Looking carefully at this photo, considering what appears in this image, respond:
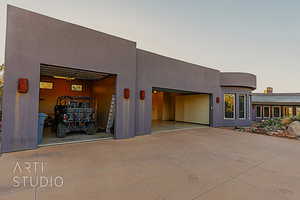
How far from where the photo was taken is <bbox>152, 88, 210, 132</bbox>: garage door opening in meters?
11.2

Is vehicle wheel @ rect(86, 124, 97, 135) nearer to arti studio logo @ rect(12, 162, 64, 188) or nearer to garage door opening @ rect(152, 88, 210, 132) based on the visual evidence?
arti studio logo @ rect(12, 162, 64, 188)

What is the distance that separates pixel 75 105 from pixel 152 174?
507cm

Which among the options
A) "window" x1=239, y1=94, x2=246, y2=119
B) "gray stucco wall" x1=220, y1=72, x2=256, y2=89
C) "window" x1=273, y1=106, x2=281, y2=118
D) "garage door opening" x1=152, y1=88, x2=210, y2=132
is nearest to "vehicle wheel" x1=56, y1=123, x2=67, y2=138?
"garage door opening" x1=152, y1=88, x2=210, y2=132

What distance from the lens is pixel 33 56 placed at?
454 centimetres

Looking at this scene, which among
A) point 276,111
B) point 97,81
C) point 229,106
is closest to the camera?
point 97,81

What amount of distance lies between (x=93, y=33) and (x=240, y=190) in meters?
6.36

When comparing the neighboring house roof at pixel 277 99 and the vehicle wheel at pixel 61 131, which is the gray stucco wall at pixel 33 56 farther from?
the neighboring house roof at pixel 277 99

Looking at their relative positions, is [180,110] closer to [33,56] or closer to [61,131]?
[61,131]

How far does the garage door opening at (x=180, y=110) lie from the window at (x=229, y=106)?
1567 mm

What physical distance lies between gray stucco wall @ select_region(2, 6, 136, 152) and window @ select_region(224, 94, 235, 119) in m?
9.40

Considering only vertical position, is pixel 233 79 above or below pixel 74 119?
above

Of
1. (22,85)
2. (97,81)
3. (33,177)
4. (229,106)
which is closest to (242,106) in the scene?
(229,106)

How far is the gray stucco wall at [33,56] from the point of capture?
13.8ft

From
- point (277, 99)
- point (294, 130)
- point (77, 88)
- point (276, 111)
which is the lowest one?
point (294, 130)
